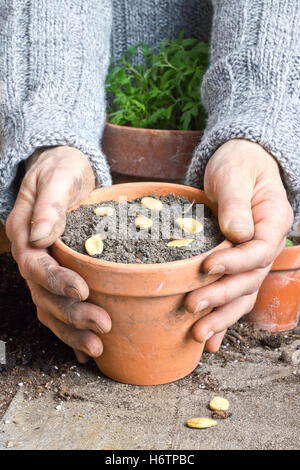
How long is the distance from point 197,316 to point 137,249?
6.7 inches

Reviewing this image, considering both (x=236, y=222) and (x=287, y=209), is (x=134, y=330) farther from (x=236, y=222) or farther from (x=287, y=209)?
(x=287, y=209)

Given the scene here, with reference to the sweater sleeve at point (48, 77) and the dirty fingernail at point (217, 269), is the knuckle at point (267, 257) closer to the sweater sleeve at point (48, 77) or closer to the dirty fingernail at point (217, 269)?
the dirty fingernail at point (217, 269)

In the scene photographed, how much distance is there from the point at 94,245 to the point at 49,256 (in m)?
0.09

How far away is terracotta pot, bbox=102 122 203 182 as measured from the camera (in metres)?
1.36

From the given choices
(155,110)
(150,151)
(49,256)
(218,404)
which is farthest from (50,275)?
(155,110)

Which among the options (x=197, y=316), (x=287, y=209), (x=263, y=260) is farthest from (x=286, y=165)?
(x=197, y=316)

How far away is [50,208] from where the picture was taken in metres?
0.95

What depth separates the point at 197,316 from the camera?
3.17ft

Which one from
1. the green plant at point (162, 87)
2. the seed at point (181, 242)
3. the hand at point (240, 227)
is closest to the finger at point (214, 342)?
the hand at point (240, 227)

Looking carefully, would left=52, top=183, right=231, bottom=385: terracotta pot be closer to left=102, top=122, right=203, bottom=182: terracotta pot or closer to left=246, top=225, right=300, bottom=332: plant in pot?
left=246, top=225, right=300, bottom=332: plant in pot

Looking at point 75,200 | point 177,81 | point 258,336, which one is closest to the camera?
point 75,200

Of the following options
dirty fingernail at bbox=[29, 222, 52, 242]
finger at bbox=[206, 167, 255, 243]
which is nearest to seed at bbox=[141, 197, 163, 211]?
finger at bbox=[206, 167, 255, 243]

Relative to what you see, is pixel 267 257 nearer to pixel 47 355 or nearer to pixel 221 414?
pixel 221 414

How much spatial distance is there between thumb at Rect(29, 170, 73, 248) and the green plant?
1.61 feet
